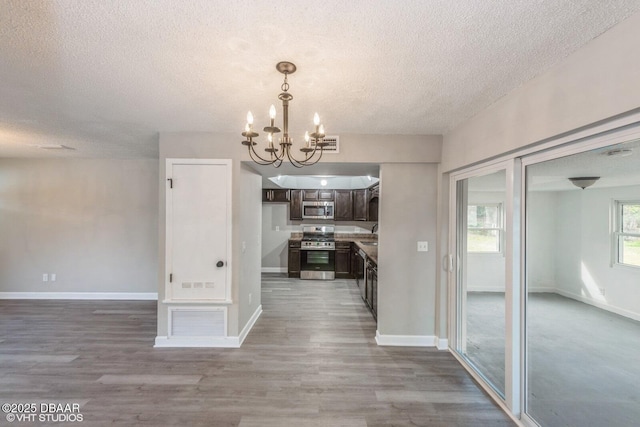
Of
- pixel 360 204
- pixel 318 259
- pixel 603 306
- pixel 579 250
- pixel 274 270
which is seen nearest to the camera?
pixel 603 306

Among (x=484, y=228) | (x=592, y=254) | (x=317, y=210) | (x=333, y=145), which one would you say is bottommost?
(x=592, y=254)

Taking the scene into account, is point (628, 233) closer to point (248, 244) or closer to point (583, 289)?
point (583, 289)

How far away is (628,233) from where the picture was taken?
1541 millimetres

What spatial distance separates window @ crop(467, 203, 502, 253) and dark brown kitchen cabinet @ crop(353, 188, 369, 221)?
3668mm

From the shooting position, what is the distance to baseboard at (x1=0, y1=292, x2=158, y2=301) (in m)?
4.45

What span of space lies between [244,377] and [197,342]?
88 centimetres

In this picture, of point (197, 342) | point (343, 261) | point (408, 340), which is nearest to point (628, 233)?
point (408, 340)

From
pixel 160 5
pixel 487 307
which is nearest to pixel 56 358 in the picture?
pixel 160 5

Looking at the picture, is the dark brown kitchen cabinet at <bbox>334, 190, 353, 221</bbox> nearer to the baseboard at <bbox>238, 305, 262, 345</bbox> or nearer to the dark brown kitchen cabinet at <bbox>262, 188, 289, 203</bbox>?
the dark brown kitchen cabinet at <bbox>262, 188, 289, 203</bbox>

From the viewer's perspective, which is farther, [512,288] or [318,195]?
[318,195]

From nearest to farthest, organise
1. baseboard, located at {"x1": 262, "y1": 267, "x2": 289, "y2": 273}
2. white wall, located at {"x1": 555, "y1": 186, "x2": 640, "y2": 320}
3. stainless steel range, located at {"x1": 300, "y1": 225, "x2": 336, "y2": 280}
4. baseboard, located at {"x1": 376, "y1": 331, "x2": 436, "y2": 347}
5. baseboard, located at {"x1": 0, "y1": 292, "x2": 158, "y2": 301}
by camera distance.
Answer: white wall, located at {"x1": 555, "y1": 186, "x2": 640, "y2": 320} < baseboard, located at {"x1": 376, "y1": 331, "x2": 436, "y2": 347} < baseboard, located at {"x1": 0, "y1": 292, "x2": 158, "y2": 301} < stainless steel range, located at {"x1": 300, "y1": 225, "x2": 336, "y2": 280} < baseboard, located at {"x1": 262, "y1": 267, "x2": 289, "y2": 273}

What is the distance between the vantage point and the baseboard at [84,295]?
4.45 metres

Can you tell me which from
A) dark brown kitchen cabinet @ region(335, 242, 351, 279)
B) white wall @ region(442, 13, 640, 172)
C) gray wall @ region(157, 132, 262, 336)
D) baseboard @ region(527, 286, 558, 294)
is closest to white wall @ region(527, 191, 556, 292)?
baseboard @ region(527, 286, 558, 294)

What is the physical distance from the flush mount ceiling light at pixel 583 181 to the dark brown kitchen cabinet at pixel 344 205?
4782 millimetres
